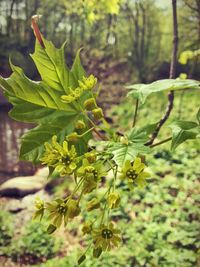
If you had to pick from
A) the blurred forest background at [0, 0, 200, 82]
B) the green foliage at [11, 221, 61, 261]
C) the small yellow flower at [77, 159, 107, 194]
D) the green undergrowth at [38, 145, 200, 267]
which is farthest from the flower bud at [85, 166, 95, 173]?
the blurred forest background at [0, 0, 200, 82]

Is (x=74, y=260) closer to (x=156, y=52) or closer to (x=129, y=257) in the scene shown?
(x=129, y=257)

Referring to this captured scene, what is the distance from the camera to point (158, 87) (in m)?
0.56

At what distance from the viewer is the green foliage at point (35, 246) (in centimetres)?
366

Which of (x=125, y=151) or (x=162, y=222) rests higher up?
(x=125, y=151)

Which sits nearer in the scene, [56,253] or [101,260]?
[101,260]

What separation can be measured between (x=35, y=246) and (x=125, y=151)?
3553mm

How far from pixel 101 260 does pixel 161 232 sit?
0.70 meters

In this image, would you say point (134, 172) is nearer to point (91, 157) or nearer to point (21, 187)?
point (91, 157)

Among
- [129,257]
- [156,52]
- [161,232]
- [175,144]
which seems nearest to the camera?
[175,144]

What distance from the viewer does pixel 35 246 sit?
12.3 feet

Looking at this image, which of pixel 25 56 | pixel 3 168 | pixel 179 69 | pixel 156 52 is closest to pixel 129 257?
pixel 3 168

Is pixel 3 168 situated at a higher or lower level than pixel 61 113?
lower

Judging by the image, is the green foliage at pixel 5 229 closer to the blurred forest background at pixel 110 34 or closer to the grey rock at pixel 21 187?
the grey rock at pixel 21 187

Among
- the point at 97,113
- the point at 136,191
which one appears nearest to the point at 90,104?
the point at 97,113
